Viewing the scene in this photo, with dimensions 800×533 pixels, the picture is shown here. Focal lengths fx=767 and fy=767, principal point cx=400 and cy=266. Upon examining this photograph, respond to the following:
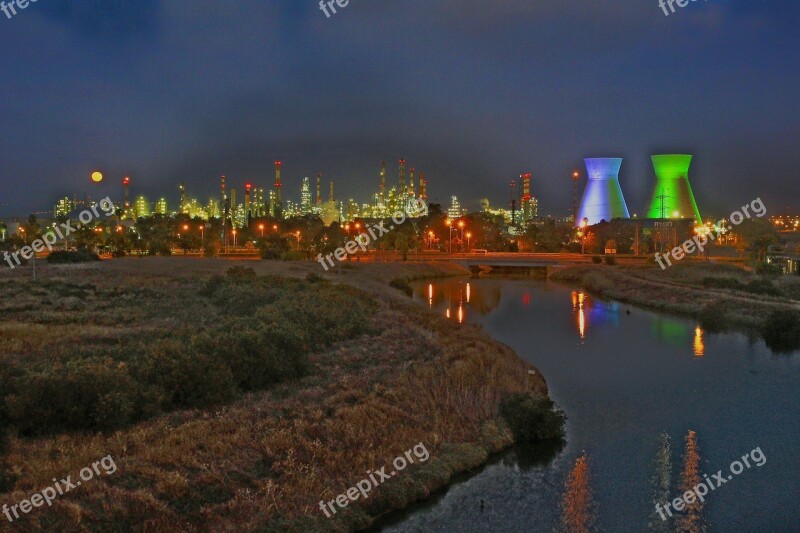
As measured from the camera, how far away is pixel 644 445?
46.8ft

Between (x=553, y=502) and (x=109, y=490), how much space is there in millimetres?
6440

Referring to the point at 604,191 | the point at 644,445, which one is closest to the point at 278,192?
the point at 604,191

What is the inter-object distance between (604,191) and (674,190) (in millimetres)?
8965

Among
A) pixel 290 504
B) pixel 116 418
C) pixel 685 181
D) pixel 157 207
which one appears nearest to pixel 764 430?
pixel 290 504
